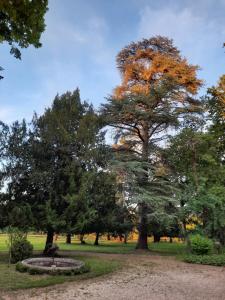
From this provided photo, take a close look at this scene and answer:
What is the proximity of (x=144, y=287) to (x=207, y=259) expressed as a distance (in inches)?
298

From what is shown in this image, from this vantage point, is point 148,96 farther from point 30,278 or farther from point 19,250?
point 30,278

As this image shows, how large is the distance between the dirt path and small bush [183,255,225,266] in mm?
1679

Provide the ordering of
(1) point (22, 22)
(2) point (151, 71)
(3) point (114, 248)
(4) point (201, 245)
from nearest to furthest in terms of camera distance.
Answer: (1) point (22, 22)
(4) point (201, 245)
(2) point (151, 71)
(3) point (114, 248)

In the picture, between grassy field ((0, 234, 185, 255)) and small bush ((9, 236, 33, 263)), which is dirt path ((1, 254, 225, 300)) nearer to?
small bush ((9, 236, 33, 263))

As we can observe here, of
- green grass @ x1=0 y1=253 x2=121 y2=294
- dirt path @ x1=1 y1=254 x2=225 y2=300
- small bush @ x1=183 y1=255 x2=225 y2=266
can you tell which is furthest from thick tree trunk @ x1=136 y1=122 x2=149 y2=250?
green grass @ x1=0 y1=253 x2=121 y2=294

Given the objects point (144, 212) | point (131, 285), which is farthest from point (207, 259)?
point (131, 285)

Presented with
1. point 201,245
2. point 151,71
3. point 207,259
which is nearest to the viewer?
point 207,259

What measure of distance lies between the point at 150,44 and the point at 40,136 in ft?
43.2

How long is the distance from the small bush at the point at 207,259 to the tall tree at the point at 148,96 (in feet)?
19.5

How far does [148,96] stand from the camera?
25.3 m

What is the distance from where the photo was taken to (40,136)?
819 inches

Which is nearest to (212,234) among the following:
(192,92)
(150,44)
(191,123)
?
(191,123)

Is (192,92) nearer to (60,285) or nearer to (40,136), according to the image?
(40,136)

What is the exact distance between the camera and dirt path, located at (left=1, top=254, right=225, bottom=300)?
9.95 m
